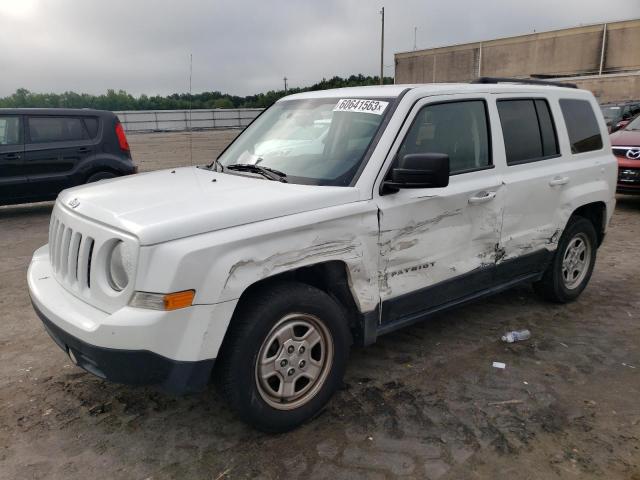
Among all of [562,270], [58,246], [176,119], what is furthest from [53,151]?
[176,119]

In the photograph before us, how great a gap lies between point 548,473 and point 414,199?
164cm

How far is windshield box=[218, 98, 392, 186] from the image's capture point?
3.29 m

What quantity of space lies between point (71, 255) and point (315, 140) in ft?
5.45

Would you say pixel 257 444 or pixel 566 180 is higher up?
pixel 566 180

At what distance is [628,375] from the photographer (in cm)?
365

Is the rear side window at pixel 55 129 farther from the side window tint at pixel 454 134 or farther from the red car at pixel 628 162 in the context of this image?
the red car at pixel 628 162

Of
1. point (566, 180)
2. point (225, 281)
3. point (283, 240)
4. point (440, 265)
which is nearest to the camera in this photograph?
point (225, 281)

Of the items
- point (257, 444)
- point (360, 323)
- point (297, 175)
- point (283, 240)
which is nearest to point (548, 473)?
point (360, 323)

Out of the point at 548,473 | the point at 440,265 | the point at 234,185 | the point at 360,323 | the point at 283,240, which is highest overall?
the point at 234,185

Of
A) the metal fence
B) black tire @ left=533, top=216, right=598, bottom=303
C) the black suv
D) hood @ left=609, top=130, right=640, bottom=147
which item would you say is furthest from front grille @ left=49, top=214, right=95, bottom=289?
the metal fence

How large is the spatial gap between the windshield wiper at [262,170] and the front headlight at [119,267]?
1076 mm

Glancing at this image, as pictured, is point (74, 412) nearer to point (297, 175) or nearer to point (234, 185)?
point (234, 185)

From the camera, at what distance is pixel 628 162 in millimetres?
9180

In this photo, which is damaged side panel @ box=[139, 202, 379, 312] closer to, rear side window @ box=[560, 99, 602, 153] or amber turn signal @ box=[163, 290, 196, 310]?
amber turn signal @ box=[163, 290, 196, 310]
